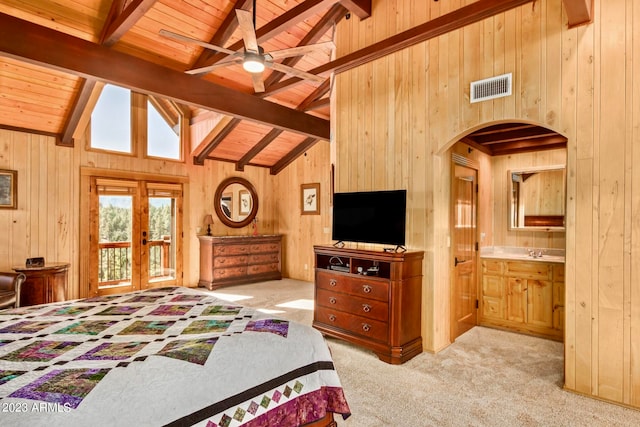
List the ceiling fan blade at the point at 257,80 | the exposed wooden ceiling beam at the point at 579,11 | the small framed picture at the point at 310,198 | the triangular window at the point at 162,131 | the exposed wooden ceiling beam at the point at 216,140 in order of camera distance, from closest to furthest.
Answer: the exposed wooden ceiling beam at the point at 579,11 < the ceiling fan blade at the point at 257,80 < the exposed wooden ceiling beam at the point at 216,140 < the triangular window at the point at 162,131 < the small framed picture at the point at 310,198

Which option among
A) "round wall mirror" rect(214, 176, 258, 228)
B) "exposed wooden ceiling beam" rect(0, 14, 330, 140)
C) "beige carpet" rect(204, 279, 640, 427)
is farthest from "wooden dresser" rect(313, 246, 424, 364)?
"round wall mirror" rect(214, 176, 258, 228)

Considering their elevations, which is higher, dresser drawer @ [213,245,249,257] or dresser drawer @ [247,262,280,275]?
dresser drawer @ [213,245,249,257]

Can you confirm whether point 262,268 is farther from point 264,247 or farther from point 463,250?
point 463,250

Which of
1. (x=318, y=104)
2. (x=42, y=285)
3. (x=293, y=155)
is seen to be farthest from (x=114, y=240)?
(x=318, y=104)

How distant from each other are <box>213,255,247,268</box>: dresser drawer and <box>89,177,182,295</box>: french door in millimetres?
706

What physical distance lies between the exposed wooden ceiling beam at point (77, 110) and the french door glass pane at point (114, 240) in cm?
100

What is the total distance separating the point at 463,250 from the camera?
401cm

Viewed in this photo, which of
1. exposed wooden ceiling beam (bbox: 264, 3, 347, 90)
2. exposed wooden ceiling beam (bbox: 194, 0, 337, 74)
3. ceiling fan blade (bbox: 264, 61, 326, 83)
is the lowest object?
ceiling fan blade (bbox: 264, 61, 326, 83)

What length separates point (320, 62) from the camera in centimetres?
547

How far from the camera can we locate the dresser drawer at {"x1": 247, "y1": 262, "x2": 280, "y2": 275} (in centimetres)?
716

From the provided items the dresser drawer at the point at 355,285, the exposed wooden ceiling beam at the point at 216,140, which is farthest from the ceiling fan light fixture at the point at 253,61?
the exposed wooden ceiling beam at the point at 216,140

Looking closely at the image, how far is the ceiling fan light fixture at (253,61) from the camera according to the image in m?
2.94

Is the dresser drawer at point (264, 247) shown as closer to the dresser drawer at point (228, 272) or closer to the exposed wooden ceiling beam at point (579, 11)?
the dresser drawer at point (228, 272)

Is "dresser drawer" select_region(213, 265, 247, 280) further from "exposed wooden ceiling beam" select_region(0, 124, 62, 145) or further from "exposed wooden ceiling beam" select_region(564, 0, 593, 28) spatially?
"exposed wooden ceiling beam" select_region(564, 0, 593, 28)
